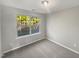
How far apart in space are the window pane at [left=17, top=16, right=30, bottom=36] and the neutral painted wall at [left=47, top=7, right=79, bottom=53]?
1679mm

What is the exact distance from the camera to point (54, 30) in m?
4.19

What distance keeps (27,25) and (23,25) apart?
0.90 feet

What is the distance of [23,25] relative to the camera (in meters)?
3.62

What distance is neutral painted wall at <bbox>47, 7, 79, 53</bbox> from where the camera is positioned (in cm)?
279

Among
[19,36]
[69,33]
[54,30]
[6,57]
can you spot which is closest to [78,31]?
[69,33]

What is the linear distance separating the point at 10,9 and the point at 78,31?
3.15m

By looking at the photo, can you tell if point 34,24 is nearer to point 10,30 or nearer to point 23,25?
point 23,25

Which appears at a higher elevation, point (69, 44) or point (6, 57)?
point (69, 44)

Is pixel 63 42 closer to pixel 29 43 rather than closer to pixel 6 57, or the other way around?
pixel 29 43

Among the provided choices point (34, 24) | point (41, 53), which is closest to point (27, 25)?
point (34, 24)

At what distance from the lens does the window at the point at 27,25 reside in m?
3.43

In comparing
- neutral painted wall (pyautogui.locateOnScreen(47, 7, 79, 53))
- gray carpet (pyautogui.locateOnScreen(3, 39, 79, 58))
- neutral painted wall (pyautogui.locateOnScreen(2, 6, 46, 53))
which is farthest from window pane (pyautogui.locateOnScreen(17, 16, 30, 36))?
neutral painted wall (pyautogui.locateOnScreen(47, 7, 79, 53))

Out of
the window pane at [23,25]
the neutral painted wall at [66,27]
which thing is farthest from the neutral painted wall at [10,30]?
the neutral painted wall at [66,27]

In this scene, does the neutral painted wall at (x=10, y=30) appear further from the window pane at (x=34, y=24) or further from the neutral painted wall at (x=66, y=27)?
the neutral painted wall at (x=66, y=27)
